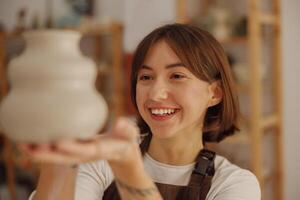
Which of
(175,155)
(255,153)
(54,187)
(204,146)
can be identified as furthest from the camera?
(255,153)

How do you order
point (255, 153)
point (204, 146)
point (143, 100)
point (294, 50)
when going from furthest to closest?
point (294, 50) < point (255, 153) < point (204, 146) < point (143, 100)

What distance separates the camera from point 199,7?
116 inches

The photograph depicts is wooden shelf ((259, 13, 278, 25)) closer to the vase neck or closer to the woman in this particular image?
the woman

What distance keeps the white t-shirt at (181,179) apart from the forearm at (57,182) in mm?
143

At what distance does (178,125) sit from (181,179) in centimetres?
21

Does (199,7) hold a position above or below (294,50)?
above

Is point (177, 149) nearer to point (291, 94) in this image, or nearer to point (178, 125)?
point (178, 125)

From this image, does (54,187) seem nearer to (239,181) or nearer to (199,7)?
(239,181)

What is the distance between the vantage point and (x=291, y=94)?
9.45 ft

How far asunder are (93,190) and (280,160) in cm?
194

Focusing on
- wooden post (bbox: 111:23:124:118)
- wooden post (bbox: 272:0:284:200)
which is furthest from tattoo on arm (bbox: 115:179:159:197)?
wooden post (bbox: 111:23:124:118)

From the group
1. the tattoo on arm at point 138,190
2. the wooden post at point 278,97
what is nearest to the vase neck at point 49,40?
the tattoo on arm at point 138,190

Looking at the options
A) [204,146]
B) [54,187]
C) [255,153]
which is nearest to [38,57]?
[54,187]

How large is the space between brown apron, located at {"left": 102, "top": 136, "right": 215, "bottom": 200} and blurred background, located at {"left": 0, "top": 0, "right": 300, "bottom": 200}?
126cm
